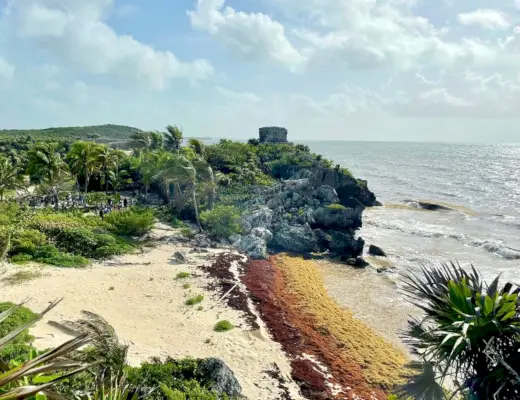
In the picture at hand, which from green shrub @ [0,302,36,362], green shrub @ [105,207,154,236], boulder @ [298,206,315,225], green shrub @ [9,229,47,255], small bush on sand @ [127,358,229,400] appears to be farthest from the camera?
boulder @ [298,206,315,225]

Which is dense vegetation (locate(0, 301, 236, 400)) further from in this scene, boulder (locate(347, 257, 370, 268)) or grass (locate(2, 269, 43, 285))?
boulder (locate(347, 257, 370, 268))

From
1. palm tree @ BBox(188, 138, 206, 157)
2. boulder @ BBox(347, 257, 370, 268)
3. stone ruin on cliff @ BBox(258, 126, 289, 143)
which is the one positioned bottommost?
boulder @ BBox(347, 257, 370, 268)

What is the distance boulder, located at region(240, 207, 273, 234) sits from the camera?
1422 inches

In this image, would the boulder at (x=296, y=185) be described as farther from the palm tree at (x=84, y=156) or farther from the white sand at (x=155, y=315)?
the white sand at (x=155, y=315)

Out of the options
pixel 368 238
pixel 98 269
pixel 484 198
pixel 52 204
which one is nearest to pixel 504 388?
pixel 98 269

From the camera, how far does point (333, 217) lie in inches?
1719

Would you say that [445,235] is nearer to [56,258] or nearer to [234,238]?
[234,238]

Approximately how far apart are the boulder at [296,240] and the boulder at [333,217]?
6166 millimetres

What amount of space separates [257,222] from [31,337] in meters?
23.8

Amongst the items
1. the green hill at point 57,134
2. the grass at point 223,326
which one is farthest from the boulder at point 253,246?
the green hill at point 57,134

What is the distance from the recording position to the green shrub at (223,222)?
34781mm

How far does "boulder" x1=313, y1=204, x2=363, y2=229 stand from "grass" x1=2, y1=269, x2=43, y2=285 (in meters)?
26.8

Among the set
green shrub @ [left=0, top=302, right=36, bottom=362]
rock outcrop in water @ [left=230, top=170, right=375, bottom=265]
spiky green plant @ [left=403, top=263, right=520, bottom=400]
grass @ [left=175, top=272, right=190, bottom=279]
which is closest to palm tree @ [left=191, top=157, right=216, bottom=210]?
rock outcrop in water @ [left=230, top=170, right=375, bottom=265]

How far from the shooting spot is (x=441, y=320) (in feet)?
21.5
